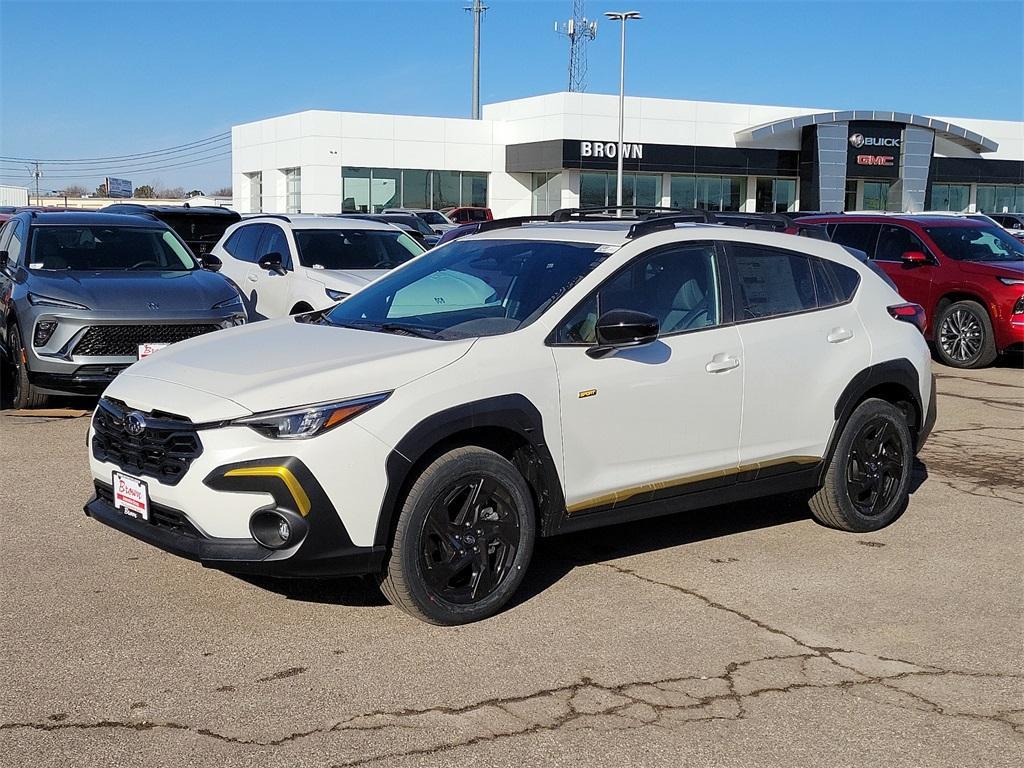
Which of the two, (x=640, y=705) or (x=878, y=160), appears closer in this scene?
(x=640, y=705)

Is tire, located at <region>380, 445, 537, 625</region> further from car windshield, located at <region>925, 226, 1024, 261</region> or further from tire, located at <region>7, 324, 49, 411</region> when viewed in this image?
car windshield, located at <region>925, 226, 1024, 261</region>

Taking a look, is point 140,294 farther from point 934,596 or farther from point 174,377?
point 934,596

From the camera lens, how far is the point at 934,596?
18.7 feet

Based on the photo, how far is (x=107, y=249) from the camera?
11.0 meters

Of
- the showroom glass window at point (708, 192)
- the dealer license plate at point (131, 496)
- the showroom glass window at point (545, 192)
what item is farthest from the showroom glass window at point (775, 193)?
the dealer license plate at point (131, 496)

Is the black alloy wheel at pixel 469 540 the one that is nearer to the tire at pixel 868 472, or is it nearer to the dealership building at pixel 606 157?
the tire at pixel 868 472

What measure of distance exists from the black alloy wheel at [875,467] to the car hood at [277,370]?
2.63 metres

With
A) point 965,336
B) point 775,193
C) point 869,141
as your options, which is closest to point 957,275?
point 965,336

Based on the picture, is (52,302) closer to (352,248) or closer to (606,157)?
(352,248)

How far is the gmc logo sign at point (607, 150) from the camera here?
1907 inches

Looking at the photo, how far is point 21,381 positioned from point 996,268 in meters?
11.1

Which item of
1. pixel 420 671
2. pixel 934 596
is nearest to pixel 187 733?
pixel 420 671

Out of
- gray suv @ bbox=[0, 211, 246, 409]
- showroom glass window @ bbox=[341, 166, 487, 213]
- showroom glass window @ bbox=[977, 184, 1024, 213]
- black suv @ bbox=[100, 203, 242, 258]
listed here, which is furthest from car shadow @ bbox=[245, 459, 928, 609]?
showroom glass window @ bbox=[977, 184, 1024, 213]

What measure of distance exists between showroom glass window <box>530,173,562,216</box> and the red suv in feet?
113
